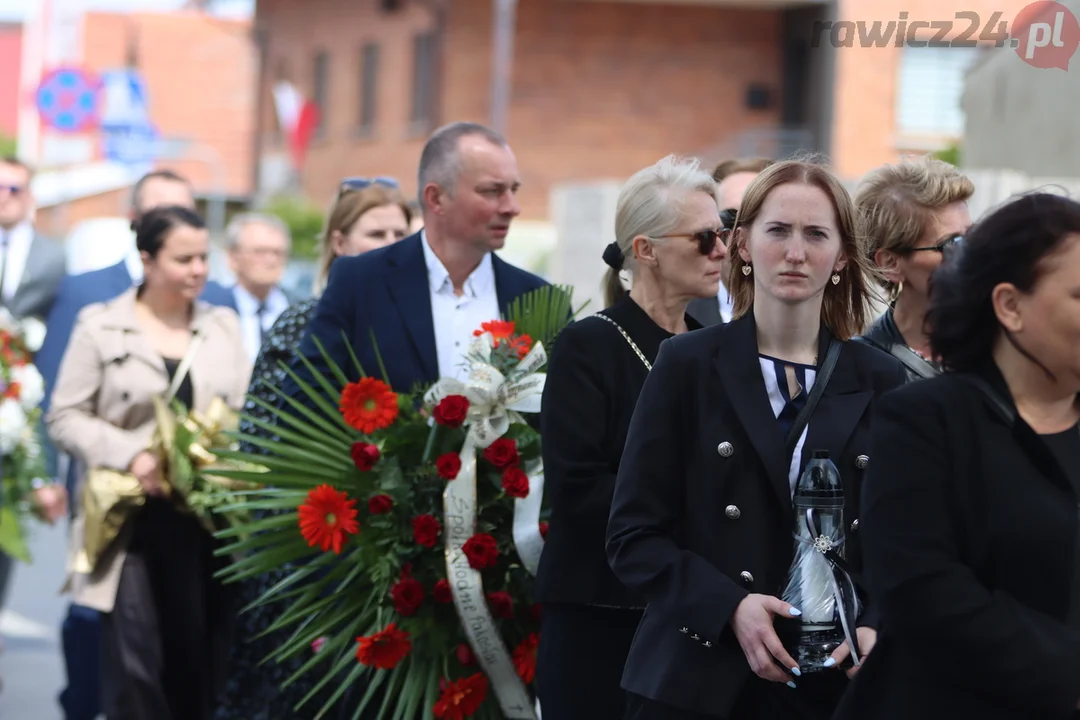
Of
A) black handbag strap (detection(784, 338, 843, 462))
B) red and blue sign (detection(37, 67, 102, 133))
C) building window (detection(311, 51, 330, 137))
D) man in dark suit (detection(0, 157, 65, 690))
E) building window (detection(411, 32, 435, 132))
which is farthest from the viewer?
building window (detection(311, 51, 330, 137))

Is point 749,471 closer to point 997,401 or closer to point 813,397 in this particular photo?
point 813,397

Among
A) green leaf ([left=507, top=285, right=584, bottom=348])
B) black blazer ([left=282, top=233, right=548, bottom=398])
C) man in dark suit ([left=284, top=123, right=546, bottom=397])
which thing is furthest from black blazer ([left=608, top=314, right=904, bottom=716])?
black blazer ([left=282, top=233, right=548, bottom=398])

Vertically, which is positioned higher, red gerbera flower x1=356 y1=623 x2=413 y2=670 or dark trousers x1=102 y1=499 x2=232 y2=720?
red gerbera flower x1=356 y1=623 x2=413 y2=670

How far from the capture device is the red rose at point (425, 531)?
5.17 meters

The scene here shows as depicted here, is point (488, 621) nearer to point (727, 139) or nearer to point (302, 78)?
point (727, 139)

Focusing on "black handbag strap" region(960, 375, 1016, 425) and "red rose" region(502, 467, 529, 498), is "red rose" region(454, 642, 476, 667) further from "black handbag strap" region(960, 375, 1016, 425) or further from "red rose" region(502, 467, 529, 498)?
"black handbag strap" region(960, 375, 1016, 425)

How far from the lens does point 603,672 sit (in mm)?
4406

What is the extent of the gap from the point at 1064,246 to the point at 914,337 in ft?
5.47

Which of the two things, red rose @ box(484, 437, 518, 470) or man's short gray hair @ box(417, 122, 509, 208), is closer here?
red rose @ box(484, 437, 518, 470)

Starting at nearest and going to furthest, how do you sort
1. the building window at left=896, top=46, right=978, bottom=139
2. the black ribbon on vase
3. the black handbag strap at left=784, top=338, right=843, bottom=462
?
1. the black ribbon on vase
2. the black handbag strap at left=784, top=338, right=843, bottom=462
3. the building window at left=896, top=46, right=978, bottom=139

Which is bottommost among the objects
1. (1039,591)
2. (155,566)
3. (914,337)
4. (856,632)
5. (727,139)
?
(155,566)

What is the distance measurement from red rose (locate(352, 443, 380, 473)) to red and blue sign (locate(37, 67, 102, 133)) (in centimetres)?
2208

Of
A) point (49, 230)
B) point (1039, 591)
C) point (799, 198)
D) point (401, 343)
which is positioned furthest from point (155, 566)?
point (49, 230)

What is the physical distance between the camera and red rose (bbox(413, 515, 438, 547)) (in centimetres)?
517
